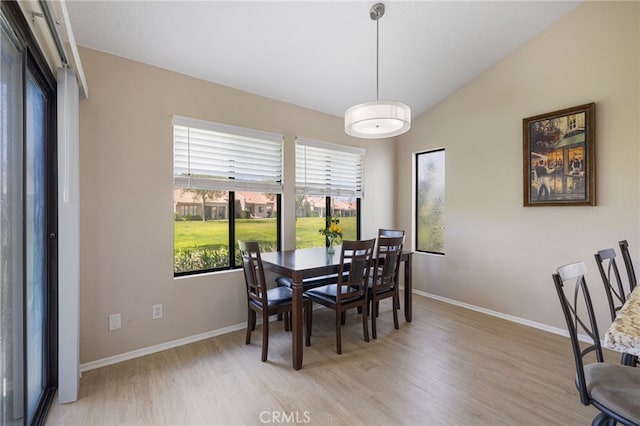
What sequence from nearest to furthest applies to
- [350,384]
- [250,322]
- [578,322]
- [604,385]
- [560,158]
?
[604,385] → [578,322] → [350,384] → [250,322] → [560,158]

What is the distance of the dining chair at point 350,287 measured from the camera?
2592 millimetres

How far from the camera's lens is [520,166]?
332 cm

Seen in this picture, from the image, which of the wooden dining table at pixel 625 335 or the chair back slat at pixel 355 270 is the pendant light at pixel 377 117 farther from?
the wooden dining table at pixel 625 335

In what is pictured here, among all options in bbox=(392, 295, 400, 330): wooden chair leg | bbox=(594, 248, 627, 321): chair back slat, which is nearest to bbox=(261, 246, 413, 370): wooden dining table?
bbox=(392, 295, 400, 330): wooden chair leg

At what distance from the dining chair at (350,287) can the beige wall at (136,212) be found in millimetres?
1014

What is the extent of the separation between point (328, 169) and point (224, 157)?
1434 millimetres

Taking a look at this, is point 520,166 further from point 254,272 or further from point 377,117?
point 254,272

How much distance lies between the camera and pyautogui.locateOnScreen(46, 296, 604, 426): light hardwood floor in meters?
1.83

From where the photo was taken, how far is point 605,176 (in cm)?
277

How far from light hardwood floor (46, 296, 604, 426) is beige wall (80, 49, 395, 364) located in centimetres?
26

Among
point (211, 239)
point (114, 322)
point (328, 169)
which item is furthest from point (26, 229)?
point (328, 169)

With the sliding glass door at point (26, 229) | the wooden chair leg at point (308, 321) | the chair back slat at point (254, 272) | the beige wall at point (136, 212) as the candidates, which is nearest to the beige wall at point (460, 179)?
the beige wall at point (136, 212)

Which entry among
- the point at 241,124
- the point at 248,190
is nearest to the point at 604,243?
the point at 248,190

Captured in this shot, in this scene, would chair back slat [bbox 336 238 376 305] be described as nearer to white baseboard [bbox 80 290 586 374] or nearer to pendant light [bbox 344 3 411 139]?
pendant light [bbox 344 3 411 139]
